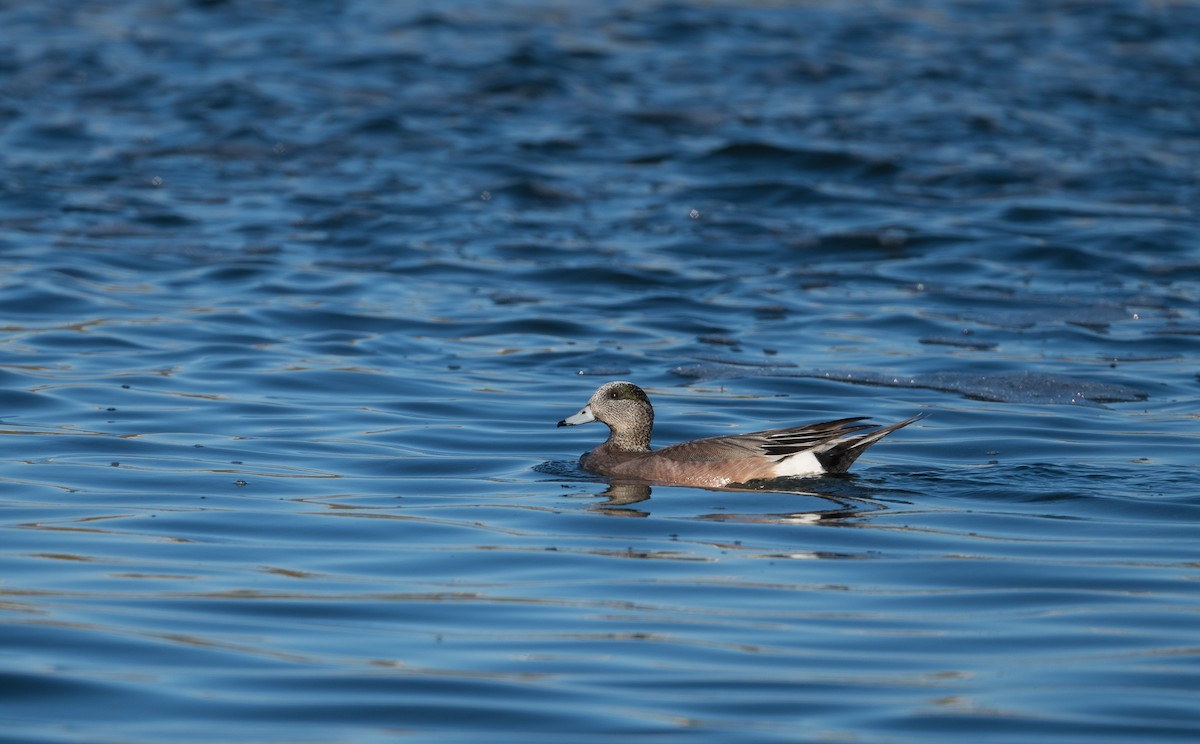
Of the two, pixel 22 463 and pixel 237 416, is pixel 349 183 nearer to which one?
pixel 237 416

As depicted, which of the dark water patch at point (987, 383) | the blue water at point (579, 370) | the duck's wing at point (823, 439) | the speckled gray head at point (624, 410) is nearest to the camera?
the blue water at point (579, 370)

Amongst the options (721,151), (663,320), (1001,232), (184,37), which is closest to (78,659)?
(663,320)

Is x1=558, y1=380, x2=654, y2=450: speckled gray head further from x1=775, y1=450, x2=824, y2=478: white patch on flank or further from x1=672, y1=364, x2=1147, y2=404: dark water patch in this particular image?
x1=672, y1=364, x2=1147, y2=404: dark water patch

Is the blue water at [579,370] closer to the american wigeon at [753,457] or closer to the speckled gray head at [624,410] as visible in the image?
the american wigeon at [753,457]

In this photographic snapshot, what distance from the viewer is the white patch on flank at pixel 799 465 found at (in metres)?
8.57

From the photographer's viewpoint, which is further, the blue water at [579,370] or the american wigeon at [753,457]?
the american wigeon at [753,457]

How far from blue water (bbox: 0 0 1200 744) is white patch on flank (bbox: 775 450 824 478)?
8 cm

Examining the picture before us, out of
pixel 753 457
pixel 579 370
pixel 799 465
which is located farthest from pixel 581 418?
pixel 579 370

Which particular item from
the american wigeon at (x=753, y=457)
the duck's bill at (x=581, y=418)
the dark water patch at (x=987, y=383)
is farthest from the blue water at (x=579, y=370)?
the duck's bill at (x=581, y=418)

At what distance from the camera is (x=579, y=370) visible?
38.9ft

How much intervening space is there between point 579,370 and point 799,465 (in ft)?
11.4

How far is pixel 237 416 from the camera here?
10094 millimetres

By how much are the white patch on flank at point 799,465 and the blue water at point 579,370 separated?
0.08 m

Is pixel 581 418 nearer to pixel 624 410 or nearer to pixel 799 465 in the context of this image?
pixel 624 410
